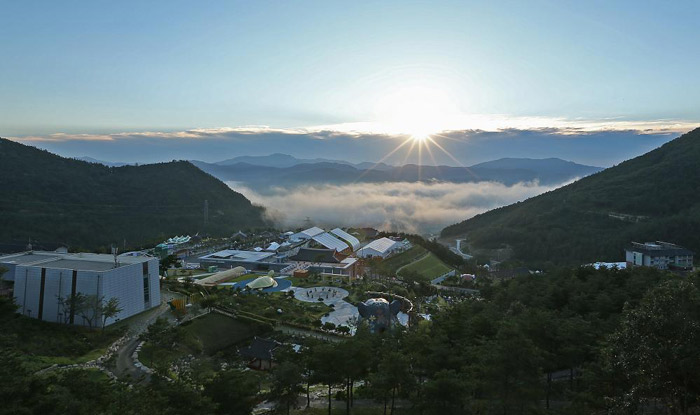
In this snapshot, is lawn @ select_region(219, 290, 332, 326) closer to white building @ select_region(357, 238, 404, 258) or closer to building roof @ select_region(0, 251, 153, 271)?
building roof @ select_region(0, 251, 153, 271)

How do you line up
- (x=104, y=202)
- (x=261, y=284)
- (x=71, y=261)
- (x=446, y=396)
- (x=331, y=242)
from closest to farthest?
1. (x=446, y=396)
2. (x=71, y=261)
3. (x=261, y=284)
4. (x=331, y=242)
5. (x=104, y=202)

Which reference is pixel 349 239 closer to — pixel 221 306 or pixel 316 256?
pixel 316 256

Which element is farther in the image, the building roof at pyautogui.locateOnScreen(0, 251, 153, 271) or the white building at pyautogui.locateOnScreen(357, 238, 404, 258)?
the white building at pyautogui.locateOnScreen(357, 238, 404, 258)

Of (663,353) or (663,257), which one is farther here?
(663,257)

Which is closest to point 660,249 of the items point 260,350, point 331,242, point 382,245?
point 382,245

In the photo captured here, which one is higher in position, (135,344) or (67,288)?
(67,288)

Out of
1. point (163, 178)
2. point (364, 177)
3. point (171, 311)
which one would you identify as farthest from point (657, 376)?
point (364, 177)

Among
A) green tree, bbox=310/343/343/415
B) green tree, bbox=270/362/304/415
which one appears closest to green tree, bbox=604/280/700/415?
green tree, bbox=310/343/343/415
